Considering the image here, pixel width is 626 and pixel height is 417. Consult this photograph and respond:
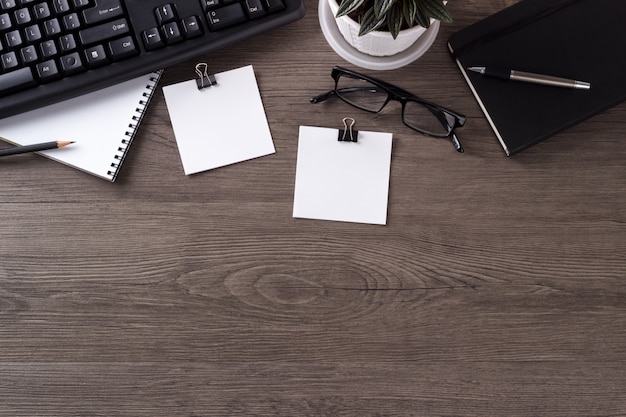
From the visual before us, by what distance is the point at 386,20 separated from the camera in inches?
28.6

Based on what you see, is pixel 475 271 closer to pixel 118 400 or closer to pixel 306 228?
pixel 306 228

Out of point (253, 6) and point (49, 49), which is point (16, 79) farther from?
point (253, 6)

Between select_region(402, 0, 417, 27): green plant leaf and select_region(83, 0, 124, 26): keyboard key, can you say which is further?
select_region(83, 0, 124, 26): keyboard key

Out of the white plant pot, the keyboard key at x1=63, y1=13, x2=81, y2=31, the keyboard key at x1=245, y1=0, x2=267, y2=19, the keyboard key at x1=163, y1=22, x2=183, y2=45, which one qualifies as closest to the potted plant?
the white plant pot

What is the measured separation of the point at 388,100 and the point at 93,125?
401 mm

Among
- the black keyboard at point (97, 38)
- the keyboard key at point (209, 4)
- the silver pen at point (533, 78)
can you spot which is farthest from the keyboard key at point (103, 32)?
the silver pen at point (533, 78)

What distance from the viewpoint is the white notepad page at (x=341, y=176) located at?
832 mm

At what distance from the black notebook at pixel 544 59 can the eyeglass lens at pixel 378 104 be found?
0.07 meters

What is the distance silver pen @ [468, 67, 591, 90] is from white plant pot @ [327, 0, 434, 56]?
11cm

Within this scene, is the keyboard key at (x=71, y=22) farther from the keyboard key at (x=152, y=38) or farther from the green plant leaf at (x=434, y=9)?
the green plant leaf at (x=434, y=9)

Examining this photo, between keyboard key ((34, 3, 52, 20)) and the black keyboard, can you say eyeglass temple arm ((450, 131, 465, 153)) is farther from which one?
keyboard key ((34, 3, 52, 20))

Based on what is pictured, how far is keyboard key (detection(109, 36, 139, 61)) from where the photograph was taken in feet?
2.64

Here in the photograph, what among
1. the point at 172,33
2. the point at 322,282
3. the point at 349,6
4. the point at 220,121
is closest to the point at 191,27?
the point at 172,33

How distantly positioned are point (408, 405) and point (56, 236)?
521 millimetres
